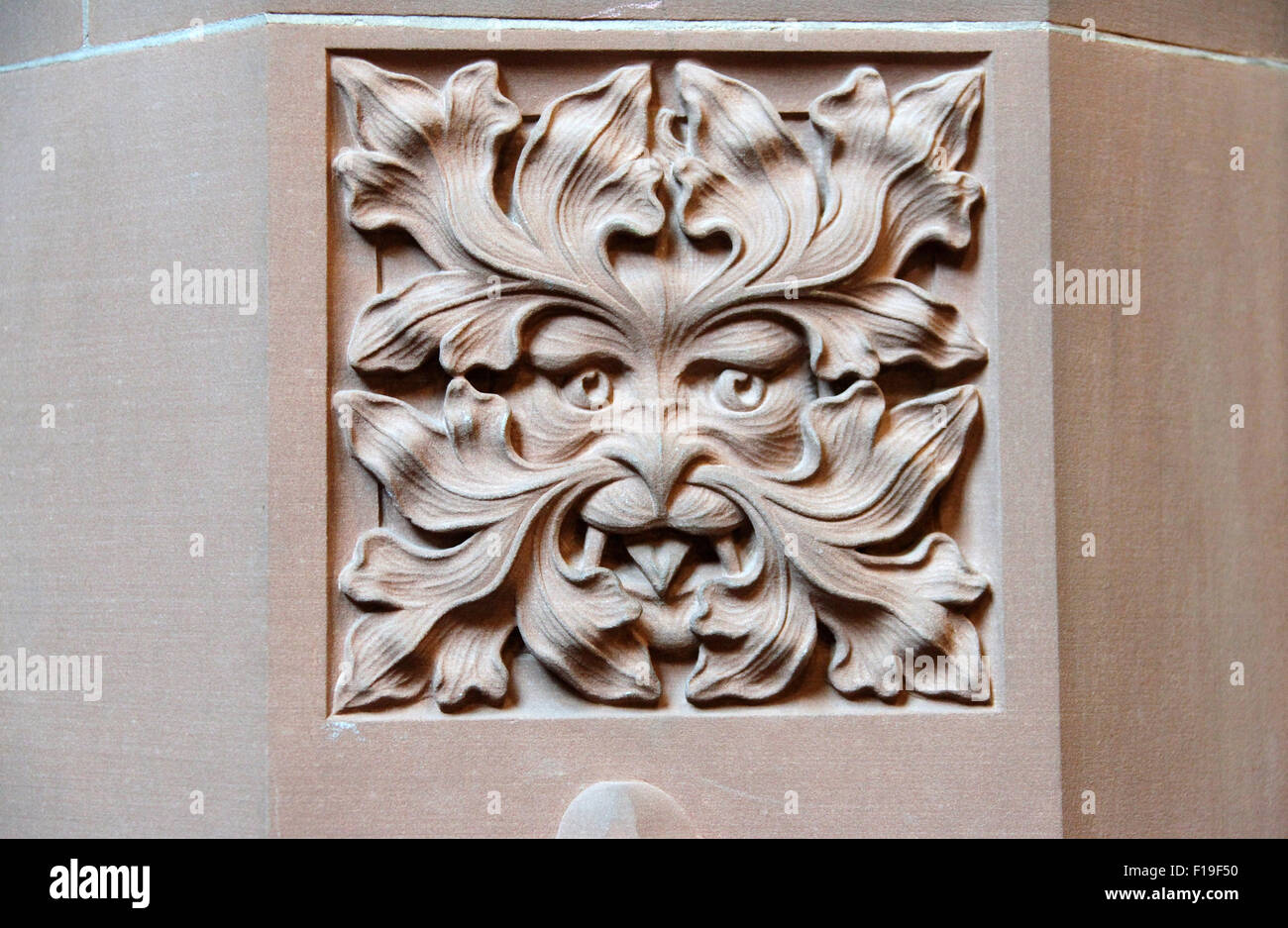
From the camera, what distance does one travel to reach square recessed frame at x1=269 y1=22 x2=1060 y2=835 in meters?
1.36

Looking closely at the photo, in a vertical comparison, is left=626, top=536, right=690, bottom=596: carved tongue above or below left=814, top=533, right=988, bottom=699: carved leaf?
above

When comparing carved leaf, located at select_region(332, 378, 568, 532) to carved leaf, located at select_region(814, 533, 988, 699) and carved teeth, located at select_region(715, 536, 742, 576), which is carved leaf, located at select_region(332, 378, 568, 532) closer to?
carved teeth, located at select_region(715, 536, 742, 576)

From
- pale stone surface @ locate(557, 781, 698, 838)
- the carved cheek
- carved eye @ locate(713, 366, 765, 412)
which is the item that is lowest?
pale stone surface @ locate(557, 781, 698, 838)

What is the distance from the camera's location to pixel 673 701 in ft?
4.58

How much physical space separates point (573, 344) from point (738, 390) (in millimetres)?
221

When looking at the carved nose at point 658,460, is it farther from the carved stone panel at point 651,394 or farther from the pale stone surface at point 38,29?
the pale stone surface at point 38,29

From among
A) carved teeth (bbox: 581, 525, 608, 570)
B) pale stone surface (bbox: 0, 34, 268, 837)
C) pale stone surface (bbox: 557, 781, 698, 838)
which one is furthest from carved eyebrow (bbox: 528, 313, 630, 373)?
pale stone surface (bbox: 557, 781, 698, 838)

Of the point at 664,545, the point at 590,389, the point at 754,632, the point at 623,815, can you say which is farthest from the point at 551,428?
the point at 623,815

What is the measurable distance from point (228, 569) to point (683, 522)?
57cm

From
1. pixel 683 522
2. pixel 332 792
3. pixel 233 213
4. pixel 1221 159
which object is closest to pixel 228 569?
pixel 332 792

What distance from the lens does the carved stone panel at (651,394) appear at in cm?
137

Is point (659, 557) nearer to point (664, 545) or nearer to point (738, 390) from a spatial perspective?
point (664, 545)

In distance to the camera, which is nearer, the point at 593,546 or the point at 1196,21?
the point at 593,546

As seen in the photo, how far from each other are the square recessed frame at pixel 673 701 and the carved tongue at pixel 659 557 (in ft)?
0.53
